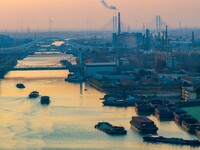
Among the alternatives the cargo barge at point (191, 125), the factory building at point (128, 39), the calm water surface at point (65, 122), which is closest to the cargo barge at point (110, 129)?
the calm water surface at point (65, 122)

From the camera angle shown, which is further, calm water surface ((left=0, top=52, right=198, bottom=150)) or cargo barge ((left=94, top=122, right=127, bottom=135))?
cargo barge ((left=94, top=122, right=127, bottom=135))

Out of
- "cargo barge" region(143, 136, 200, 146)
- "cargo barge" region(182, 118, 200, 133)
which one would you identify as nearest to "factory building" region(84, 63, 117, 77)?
"cargo barge" region(182, 118, 200, 133)

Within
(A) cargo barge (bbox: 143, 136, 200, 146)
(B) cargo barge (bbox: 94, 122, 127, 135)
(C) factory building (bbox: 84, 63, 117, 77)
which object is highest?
(C) factory building (bbox: 84, 63, 117, 77)

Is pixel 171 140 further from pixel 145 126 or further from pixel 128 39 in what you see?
pixel 128 39

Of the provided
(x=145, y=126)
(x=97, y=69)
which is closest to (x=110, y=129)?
(x=145, y=126)

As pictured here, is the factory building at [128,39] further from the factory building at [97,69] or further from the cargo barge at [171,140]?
the cargo barge at [171,140]

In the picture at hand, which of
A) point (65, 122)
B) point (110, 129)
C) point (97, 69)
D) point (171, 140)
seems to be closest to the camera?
point (171, 140)

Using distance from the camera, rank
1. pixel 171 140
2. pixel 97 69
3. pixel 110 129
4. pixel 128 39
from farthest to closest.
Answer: pixel 128 39 → pixel 97 69 → pixel 110 129 → pixel 171 140

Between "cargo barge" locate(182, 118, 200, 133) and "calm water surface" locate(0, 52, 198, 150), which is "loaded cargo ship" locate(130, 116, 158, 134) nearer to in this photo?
"calm water surface" locate(0, 52, 198, 150)

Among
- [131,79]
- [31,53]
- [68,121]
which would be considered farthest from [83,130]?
[31,53]
